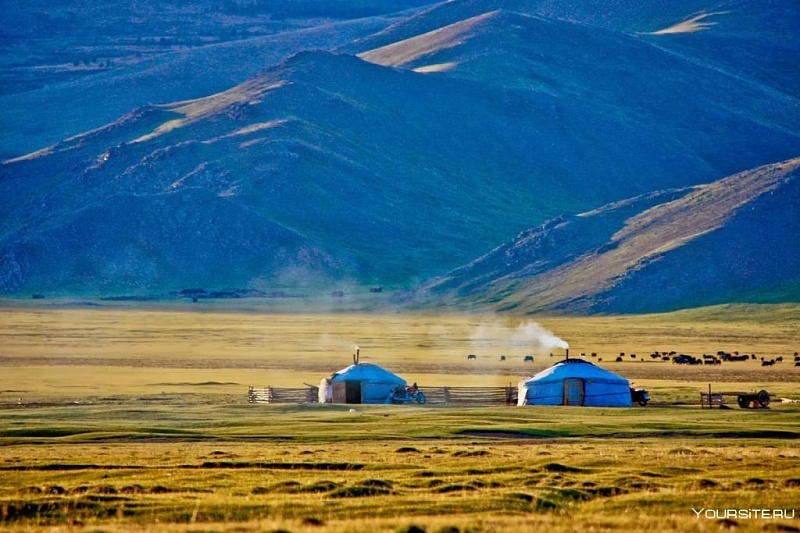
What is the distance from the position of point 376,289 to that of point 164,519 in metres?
166

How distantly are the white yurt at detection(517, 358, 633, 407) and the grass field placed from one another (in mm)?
2425

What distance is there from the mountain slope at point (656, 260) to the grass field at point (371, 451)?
50099mm

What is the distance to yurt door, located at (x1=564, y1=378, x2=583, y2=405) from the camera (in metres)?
70.8

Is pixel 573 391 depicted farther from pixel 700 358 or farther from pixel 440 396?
pixel 700 358

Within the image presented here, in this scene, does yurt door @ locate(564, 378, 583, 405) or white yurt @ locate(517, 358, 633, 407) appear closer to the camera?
white yurt @ locate(517, 358, 633, 407)

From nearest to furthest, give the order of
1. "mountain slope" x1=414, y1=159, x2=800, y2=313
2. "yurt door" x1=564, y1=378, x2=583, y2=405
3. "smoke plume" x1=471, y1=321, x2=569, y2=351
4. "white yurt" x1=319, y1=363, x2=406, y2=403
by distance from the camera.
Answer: "yurt door" x1=564, y1=378, x2=583, y2=405 → "white yurt" x1=319, y1=363, x2=406, y2=403 → "smoke plume" x1=471, y1=321, x2=569, y2=351 → "mountain slope" x1=414, y1=159, x2=800, y2=313

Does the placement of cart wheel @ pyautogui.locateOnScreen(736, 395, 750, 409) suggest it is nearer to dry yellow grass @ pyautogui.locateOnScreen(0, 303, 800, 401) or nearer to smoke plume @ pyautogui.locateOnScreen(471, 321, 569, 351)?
dry yellow grass @ pyautogui.locateOnScreen(0, 303, 800, 401)

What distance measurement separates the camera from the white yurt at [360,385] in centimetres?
7338

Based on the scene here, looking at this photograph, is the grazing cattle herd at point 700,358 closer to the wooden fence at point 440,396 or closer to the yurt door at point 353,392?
the wooden fence at point 440,396

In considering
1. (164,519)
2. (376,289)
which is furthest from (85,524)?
(376,289)

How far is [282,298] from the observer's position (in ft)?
630

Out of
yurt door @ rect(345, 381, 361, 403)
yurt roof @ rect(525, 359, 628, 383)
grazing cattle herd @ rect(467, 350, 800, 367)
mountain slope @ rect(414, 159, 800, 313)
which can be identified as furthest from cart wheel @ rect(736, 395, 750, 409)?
mountain slope @ rect(414, 159, 800, 313)

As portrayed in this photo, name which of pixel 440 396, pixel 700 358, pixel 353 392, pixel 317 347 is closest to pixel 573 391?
pixel 440 396

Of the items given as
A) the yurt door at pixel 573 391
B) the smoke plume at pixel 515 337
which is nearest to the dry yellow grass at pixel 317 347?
the smoke plume at pixel 515 337
